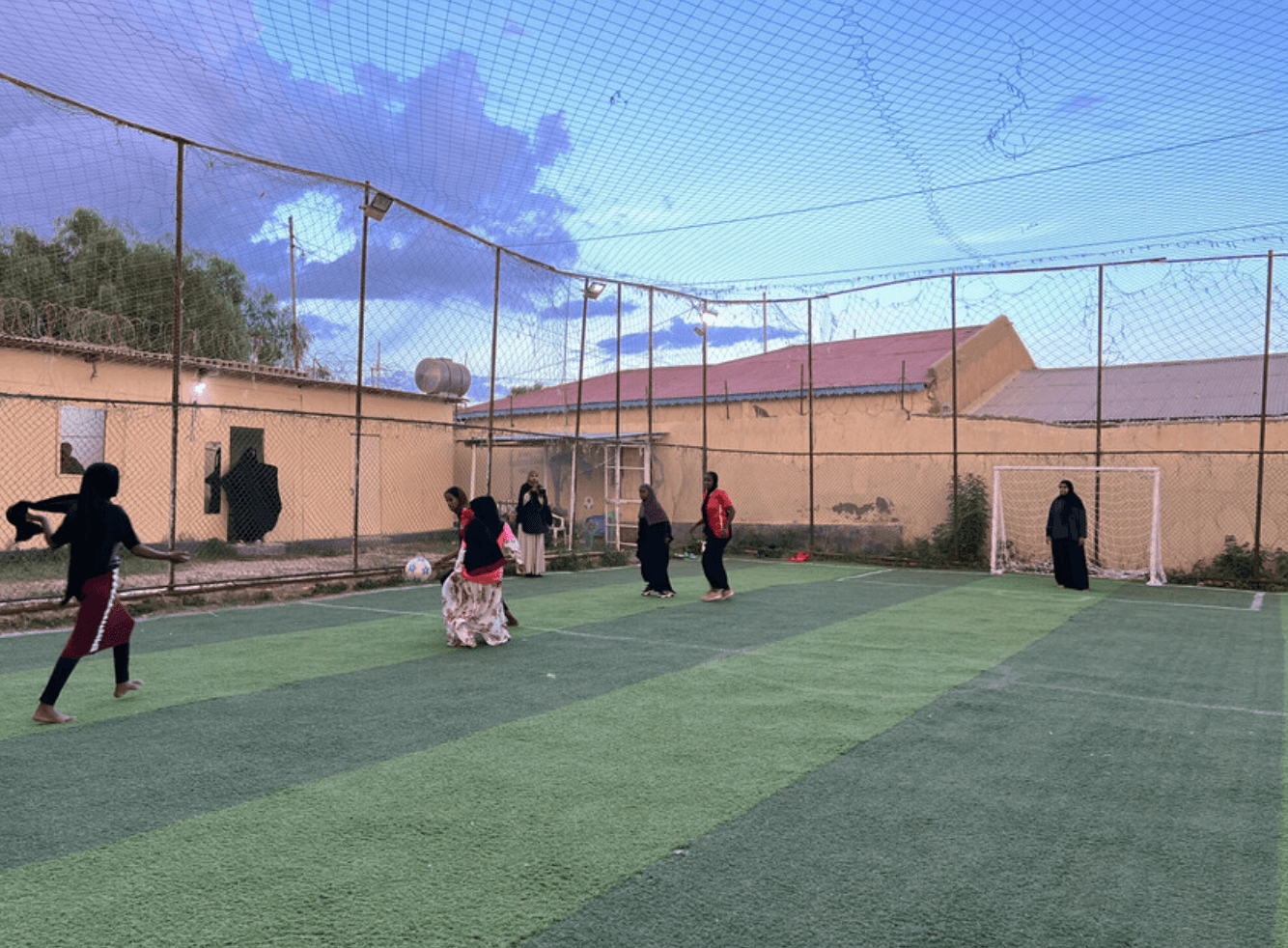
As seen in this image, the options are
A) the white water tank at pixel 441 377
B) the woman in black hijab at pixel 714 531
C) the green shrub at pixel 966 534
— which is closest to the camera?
the woman in black hijab at pixel 714 531

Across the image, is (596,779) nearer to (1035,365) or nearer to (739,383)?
(739,383)

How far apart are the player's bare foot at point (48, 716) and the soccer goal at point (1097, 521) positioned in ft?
50.8

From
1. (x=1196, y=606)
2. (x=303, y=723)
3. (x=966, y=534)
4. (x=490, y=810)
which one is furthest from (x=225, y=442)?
(x=1196, y=606)

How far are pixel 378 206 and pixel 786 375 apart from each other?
14.5 metres

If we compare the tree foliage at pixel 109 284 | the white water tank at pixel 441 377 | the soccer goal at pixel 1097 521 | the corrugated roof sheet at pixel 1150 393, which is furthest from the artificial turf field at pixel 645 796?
the white water tank at pixel 441 377

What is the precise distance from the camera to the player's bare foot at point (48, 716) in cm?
570

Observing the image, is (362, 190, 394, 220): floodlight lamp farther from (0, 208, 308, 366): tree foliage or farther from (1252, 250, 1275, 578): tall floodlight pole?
(1252, 250, 1275, 578): tall floodlight pole

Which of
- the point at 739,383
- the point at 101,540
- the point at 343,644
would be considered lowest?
the point at 343,644

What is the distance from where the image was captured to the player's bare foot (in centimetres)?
570

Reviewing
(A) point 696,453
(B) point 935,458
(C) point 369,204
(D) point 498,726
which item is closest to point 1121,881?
(D) point 498,726

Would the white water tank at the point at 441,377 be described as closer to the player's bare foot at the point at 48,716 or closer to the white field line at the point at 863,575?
the white field line at the point at 863,575

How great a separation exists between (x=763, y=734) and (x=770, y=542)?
16.0 m

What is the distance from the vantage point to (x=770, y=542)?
70.3 feet

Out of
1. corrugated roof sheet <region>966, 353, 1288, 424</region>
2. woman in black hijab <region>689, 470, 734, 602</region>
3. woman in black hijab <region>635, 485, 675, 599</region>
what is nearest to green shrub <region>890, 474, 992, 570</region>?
corrugated roof sheet <region>966, 353, 1288, 424</region>
